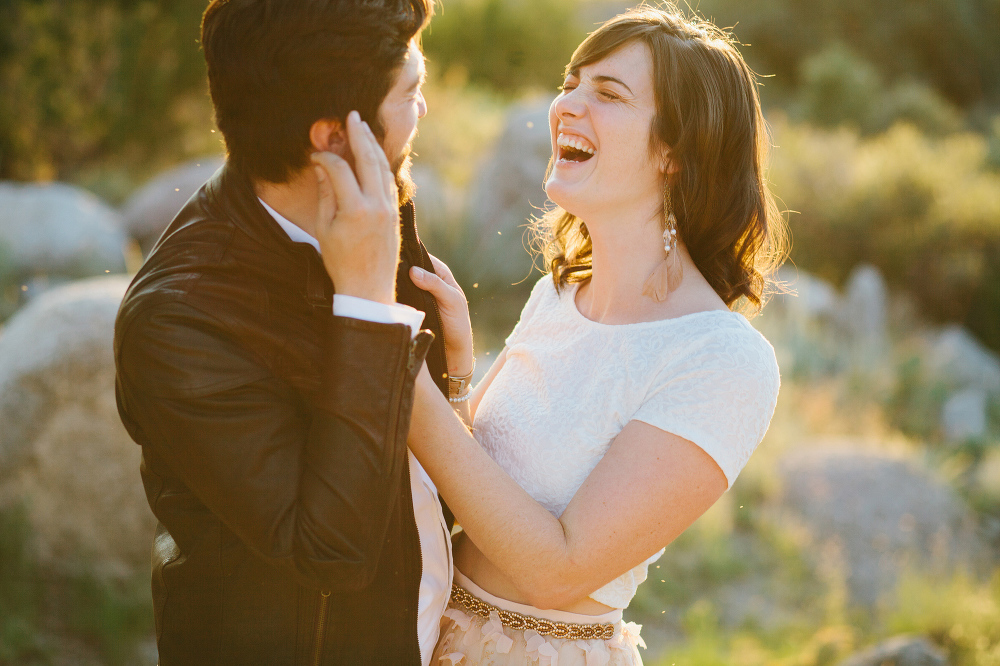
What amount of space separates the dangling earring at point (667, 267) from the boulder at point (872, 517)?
4049 mm

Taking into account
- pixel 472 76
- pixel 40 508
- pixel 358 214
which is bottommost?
pixel 472 76

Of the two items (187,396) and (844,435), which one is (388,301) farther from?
(844,435)

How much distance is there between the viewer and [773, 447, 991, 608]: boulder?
5.65 m

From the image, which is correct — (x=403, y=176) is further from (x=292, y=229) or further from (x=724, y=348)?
(x=724, y=348)

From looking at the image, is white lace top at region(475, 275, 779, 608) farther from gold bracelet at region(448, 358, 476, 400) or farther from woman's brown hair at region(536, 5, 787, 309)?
woman's brown hair at region(536, 5, 787, 309)

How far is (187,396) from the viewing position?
57.0 inches

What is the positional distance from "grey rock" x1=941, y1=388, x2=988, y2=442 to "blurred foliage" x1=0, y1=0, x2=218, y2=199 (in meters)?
11.6

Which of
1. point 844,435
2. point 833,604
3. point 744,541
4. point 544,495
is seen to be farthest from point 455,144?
point 544,495

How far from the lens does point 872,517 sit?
6.02 metres

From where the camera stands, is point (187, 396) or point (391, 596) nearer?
point (187, 396)

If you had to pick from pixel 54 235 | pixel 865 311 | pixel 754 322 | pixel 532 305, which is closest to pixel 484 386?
pixel 532 305

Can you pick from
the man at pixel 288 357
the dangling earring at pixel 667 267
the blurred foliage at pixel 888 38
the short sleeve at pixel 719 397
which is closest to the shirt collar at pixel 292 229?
the man at pixel 288 357

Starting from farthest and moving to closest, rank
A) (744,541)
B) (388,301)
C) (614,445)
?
(744,541)
(614,445)
(388,301)

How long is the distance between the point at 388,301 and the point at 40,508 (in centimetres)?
365
